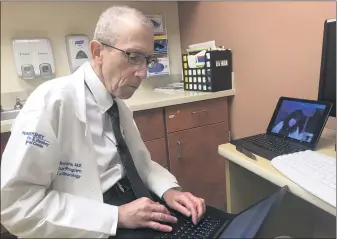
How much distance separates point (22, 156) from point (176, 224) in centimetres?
46

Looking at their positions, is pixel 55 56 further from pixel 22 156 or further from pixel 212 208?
pixel 212 208

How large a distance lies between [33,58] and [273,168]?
666 mm

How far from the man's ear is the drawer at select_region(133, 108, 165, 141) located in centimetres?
18

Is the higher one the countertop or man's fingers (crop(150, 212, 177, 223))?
the countertop

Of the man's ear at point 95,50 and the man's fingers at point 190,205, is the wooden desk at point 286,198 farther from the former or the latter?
the man's ear at point 95,50

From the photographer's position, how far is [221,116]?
83 centimetres

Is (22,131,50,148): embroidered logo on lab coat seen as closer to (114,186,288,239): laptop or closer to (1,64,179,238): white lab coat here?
(1,64,179,238): white lab coat

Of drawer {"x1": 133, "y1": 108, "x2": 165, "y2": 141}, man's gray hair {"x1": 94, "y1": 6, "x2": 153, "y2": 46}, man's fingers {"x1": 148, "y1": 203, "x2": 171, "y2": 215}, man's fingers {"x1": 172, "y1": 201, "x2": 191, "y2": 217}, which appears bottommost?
man's fingers {"x1": 172, "y1": 201, "x2": 191, "y2": 217}

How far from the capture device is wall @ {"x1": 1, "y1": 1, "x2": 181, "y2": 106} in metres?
0.49

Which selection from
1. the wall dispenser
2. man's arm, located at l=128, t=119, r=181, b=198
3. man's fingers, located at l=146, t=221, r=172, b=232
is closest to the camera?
the wall dispenser

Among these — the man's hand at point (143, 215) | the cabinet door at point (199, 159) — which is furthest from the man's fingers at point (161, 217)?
the cabinet door at point (199, 159)

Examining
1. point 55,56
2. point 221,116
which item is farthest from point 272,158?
point 55,56

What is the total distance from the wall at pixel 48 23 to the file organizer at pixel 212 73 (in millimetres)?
143

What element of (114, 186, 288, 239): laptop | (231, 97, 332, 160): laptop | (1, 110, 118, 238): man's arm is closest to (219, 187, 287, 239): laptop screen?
(114, 186, 288, 239): laptop
